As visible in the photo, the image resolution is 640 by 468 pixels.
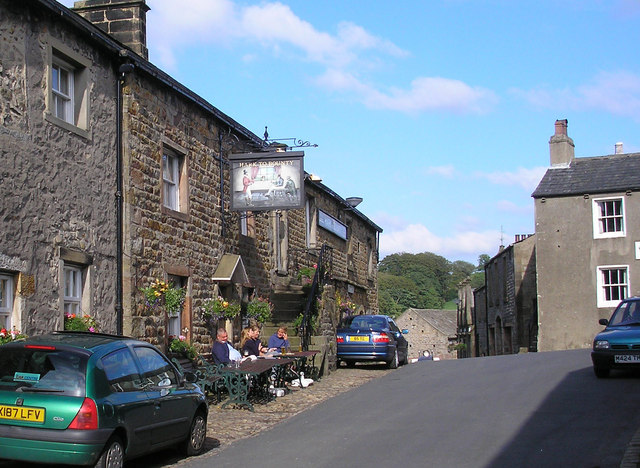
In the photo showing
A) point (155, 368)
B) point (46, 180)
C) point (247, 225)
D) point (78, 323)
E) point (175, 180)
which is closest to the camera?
point (155, 368)

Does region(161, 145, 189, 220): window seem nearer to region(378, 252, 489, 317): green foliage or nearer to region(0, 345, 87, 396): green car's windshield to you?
region(0, 345, 87, 396): green car's windshield

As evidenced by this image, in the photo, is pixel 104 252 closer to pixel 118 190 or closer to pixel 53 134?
pixel 118 190

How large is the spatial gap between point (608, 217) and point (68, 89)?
24.6m

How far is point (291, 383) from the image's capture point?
58.3 ft

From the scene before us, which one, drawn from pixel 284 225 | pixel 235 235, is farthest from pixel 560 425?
pixel 284 225

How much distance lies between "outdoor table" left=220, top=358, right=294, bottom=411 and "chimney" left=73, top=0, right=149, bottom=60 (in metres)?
6.62

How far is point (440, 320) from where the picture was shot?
3125 inches

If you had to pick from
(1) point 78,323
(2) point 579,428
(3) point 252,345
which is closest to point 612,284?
(3) point 252,345

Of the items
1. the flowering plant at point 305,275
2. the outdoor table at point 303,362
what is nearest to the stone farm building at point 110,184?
the outdoor table at point 303,362

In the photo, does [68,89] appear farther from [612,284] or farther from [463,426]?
[612,284]

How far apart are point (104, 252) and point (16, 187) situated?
8.46 ft

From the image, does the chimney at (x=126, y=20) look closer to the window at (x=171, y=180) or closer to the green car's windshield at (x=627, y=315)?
the window at (x=171, y=180)

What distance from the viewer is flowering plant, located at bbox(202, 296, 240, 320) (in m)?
17.6

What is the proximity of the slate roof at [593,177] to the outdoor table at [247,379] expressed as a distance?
20692mm
